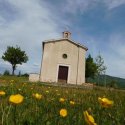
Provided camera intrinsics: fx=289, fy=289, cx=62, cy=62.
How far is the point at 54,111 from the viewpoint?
14.8 ft

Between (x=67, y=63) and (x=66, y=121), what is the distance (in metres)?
39.9

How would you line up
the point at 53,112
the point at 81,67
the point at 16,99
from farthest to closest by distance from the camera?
the point at 81,67, the point at 53,112, the point at 16,99

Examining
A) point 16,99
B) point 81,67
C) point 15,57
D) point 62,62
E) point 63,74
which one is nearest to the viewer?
point 16,99

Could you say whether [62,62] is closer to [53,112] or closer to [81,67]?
[81,67]

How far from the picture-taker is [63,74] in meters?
42.5

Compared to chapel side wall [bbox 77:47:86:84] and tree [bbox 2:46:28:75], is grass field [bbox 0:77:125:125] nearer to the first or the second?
chapel side wall [bbox 77:47:86:84]

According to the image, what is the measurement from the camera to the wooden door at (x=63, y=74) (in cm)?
4226

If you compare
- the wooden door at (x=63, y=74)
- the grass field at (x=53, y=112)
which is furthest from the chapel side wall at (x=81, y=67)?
the grass field at (x=53, y=112)

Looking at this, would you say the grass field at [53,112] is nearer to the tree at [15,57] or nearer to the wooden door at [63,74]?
the wooden door at [63,74]

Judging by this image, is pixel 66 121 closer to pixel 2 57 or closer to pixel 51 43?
pixel 51 43

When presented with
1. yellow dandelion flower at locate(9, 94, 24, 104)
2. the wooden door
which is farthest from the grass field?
the wooden door

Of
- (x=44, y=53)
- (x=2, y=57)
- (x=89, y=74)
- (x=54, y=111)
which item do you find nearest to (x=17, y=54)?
(x=2, y=57)

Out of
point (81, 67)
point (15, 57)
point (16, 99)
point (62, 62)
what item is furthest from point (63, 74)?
point (16, 99)

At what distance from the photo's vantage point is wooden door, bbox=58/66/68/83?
42.3m
